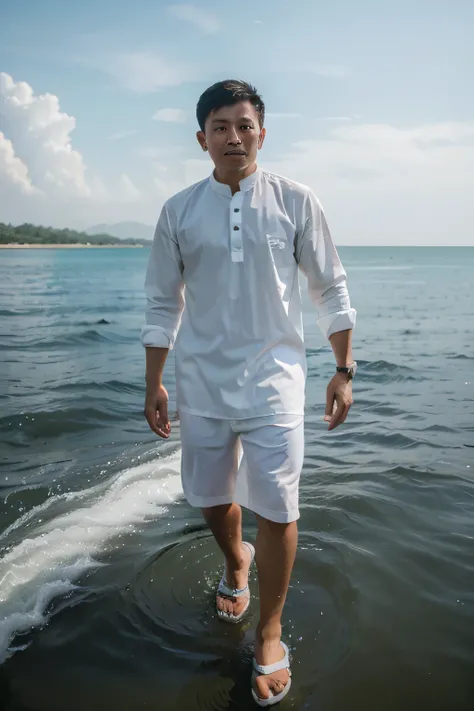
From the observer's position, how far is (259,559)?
268 centimetres

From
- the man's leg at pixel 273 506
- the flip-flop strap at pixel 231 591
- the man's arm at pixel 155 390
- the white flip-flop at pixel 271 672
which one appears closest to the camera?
the white flip-flop at pixel 271 672

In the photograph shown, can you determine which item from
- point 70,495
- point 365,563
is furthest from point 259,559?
point 70,495

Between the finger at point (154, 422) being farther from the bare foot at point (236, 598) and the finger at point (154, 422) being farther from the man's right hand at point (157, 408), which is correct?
the bare foot at point (236, 598)

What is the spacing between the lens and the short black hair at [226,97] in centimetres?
267

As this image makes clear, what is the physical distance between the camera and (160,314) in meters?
2.93

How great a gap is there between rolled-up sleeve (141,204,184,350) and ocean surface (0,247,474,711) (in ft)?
4.31

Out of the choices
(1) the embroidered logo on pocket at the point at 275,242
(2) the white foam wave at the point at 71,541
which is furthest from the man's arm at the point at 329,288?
(2) the white foam wave at the point at 71,541

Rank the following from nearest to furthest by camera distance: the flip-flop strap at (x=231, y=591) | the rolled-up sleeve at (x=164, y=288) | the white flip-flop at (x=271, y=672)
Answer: the white flip-flop at (x=271, y=672), the rolled-up sleeve at (x=164, y=288), the flip-flop strap at (x=231, y=591)

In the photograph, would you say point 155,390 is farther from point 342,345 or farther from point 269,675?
point 269,675

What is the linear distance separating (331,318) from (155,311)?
78cm

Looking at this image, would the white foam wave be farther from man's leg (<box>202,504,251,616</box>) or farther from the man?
the man

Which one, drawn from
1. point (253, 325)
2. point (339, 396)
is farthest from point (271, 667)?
point (253, 325)

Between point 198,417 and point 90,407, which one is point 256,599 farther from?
point 90,407

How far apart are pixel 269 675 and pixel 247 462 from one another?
820 mm
